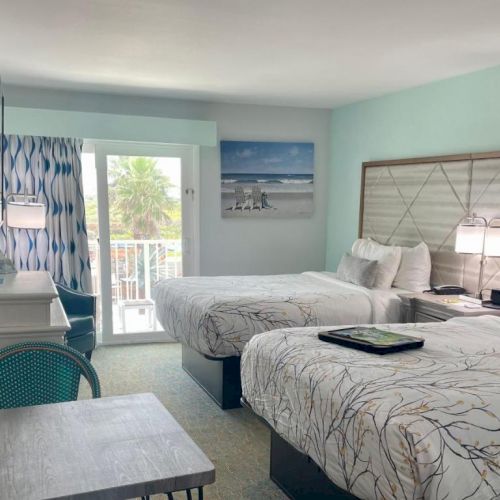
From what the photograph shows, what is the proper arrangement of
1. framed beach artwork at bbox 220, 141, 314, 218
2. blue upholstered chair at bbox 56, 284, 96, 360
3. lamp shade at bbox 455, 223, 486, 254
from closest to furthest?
lamp shade at bbox 455, 223, 486, 254
blue upholstered chair at bbox 56, 284, 96, 360
framed beach artwork at bbox 220, 141, 314, 218

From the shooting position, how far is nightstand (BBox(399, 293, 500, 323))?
3.55 metres

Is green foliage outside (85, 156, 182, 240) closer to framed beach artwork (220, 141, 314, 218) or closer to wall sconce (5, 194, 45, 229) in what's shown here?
framed beach artwork (220, 141, 314, 218)

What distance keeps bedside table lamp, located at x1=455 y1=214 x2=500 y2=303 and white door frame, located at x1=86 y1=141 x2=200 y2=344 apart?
2.64m

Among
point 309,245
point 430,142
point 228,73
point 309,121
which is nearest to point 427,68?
point 430,142

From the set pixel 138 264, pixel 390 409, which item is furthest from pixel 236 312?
pixel 138 264

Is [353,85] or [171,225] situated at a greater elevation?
[353,85]

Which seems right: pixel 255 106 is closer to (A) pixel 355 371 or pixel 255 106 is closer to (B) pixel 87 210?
(B) pixel 87 210

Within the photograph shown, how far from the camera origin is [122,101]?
17.0 ft

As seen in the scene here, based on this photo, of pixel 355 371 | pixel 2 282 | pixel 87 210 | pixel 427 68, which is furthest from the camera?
pixel 87 210

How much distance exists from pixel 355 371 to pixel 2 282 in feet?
5.72

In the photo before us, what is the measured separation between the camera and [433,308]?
12.4ft

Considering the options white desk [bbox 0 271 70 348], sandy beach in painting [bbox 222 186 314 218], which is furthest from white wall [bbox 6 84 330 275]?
white desk [bbox 0 271 70 348]

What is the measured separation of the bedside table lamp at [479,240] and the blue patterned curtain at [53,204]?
3322 millimetres

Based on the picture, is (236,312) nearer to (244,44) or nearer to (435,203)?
(244,44)
